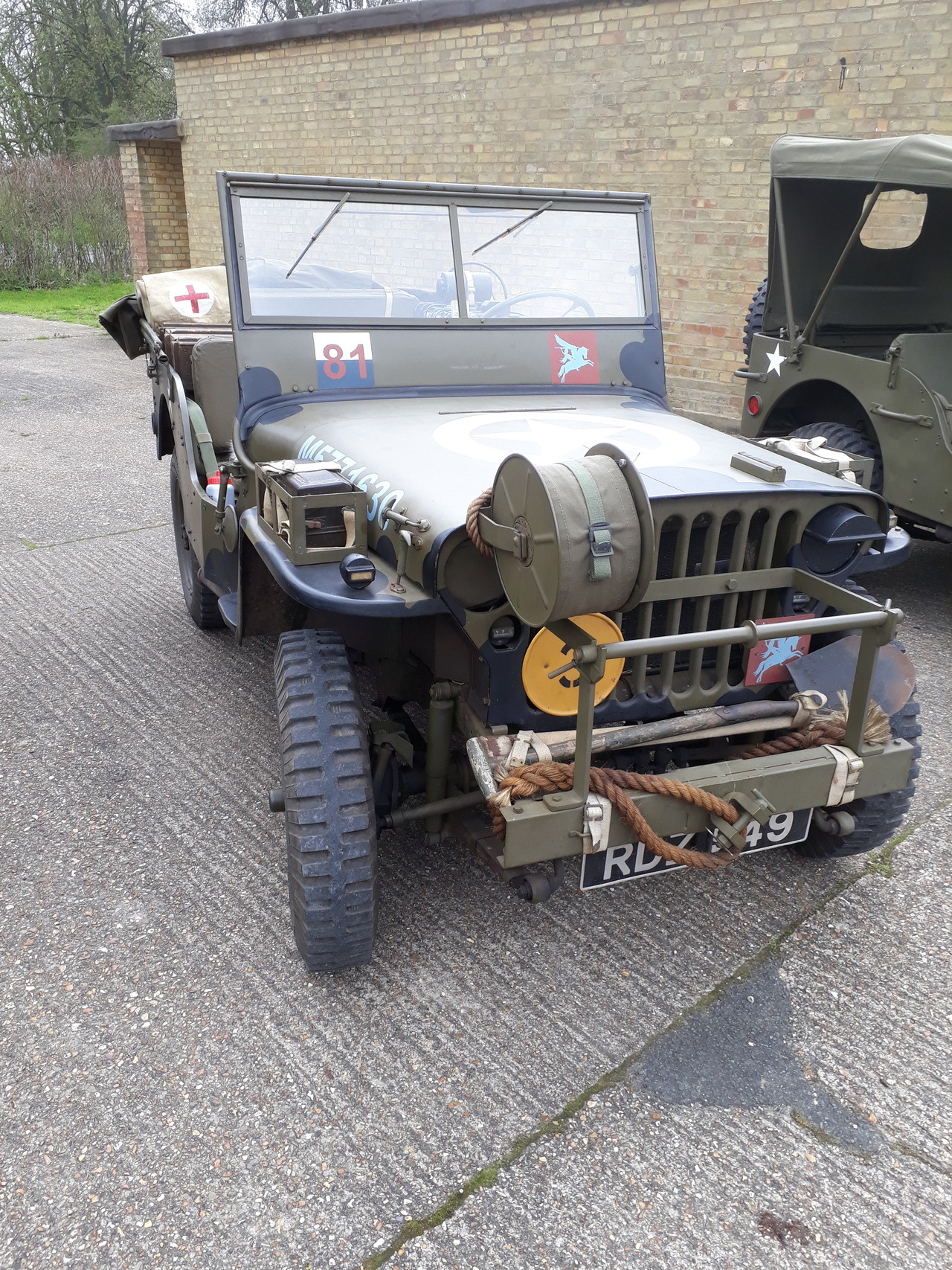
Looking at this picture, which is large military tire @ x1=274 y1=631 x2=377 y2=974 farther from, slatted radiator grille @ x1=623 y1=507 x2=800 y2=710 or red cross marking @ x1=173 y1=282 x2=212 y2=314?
red cross marking @ x1=173 y1=282 x2=212 y2=314

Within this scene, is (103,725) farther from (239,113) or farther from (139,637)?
(239,113)

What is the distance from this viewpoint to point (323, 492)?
92.8 inches

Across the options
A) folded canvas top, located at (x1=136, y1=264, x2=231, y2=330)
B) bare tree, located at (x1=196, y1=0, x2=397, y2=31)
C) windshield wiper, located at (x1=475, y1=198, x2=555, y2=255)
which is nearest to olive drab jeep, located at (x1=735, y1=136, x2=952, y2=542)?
windshield wiper, located at (x1=475, y1=198, x2=555, y2=255)

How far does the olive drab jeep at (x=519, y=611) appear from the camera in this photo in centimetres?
216

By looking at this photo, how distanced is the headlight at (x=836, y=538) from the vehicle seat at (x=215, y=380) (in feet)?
8.81

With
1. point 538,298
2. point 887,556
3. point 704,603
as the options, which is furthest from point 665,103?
point 704,603

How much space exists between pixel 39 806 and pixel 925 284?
5.45 meters

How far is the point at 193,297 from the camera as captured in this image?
512 centimetres

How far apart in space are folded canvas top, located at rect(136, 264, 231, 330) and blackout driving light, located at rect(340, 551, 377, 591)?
10.3 ft

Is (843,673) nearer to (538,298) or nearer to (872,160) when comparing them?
(538,298)

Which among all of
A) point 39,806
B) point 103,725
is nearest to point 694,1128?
point 39,806

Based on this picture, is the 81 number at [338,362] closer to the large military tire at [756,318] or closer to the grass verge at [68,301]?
the large military tire at [756,318]

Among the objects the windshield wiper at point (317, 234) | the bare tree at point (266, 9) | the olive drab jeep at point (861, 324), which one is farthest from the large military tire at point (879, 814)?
the bare tree at point (266, 9)

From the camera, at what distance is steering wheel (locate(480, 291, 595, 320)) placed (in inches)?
139
